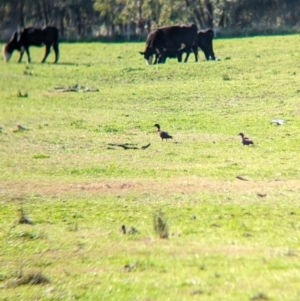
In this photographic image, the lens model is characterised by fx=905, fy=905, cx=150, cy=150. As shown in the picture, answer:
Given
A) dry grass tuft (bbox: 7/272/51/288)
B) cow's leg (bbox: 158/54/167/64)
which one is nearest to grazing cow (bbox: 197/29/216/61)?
cow's leg (bbox: 158/54/167/64)

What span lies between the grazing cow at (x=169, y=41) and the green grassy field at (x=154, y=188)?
646 centimetres

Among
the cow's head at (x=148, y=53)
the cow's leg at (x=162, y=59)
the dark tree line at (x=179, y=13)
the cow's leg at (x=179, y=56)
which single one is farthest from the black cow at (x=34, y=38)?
the dark tree line at (x=179, y=13)

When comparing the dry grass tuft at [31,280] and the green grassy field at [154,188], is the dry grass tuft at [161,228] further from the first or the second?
the dry grass tuft at [31,280]

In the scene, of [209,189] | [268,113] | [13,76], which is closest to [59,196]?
[209,189]

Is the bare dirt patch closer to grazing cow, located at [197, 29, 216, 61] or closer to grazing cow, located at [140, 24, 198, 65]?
→ grazing cow, located at [140, 24, 198, 65]

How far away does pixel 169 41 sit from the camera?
126 feet

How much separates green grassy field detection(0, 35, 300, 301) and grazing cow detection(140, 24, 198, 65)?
21.2ft

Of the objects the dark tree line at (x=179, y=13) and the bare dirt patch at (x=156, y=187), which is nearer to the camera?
the bare dirt patch at (x=156, y=187)

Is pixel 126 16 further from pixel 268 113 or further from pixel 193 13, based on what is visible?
pixel 268 113

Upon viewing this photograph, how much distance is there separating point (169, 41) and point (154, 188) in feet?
81.9

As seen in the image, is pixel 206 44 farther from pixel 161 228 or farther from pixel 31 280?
pixel 31 280

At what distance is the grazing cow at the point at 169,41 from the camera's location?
37500mm

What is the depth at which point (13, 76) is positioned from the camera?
34.5 meters

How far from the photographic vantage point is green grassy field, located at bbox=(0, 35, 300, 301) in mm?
8781
